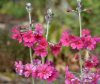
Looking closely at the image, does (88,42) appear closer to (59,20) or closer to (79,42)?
(79,42)

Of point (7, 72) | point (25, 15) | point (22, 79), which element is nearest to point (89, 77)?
point (22, 79)

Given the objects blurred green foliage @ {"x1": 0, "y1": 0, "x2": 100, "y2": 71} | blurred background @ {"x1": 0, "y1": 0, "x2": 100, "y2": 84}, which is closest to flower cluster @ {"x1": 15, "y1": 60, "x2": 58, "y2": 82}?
blurred background @ {"x1": 0, "y1": 0, "x2": 100, "y2": 84}

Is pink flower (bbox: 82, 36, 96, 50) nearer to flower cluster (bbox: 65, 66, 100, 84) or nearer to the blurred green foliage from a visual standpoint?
flower cluster (bbox: 65, 66, 100, 84)

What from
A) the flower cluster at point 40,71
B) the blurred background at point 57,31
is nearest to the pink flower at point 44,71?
the flower cluster at point 40,71

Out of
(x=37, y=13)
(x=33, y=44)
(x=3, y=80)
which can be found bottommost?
(x=3, y=80)

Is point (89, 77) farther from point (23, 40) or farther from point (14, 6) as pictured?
point (14, 6)

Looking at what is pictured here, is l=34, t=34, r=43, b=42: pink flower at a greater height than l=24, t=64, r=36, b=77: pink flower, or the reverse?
l=34, t=34, r=43, b=42: pink flower

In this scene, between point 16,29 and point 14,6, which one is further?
point 14,6

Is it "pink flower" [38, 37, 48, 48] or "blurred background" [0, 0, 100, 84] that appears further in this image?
"blurred background" [0, 0, 100, 84]
